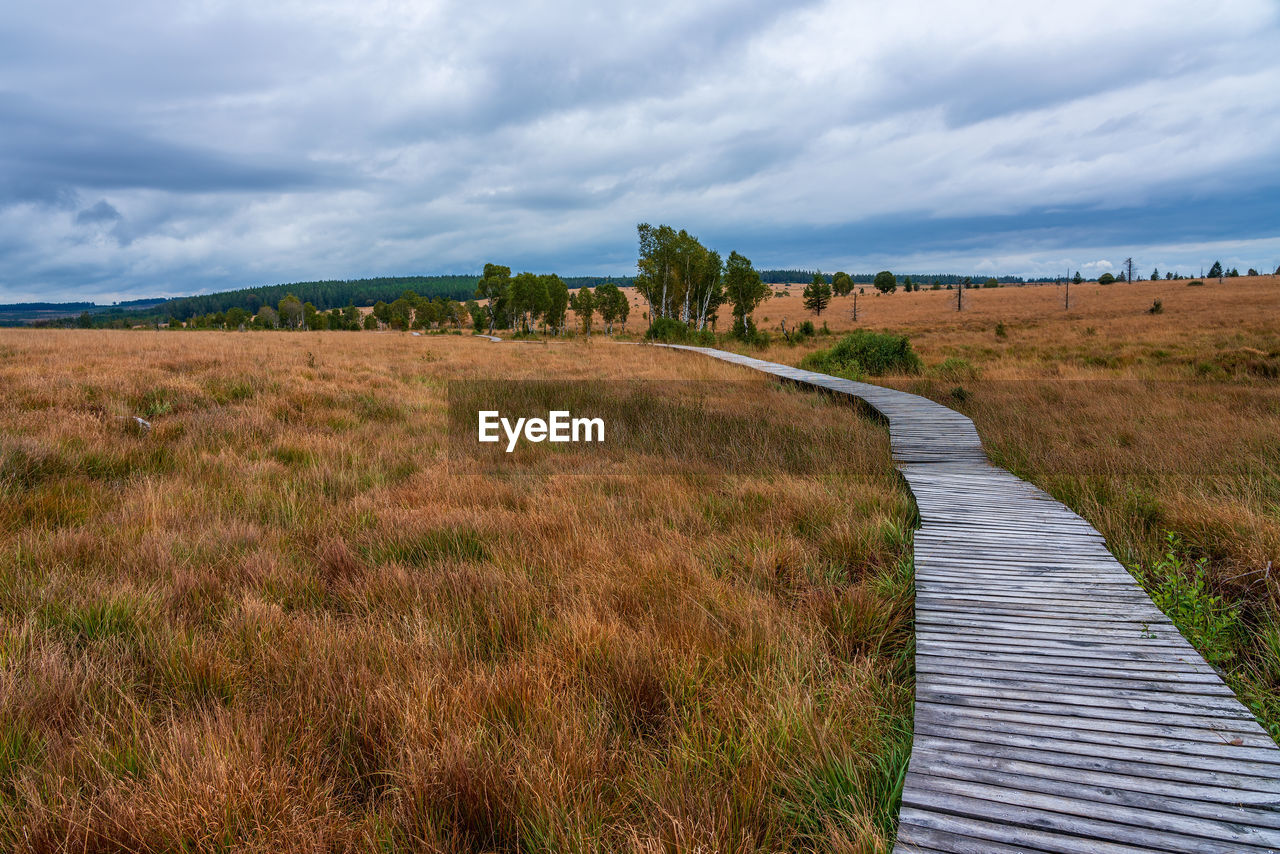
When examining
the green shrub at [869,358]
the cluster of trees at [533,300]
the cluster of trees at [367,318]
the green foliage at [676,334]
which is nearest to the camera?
the green shrub at [869,358]

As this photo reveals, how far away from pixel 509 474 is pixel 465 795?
4.78m

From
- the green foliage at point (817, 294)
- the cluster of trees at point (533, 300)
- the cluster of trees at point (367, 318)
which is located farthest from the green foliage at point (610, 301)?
the green foliage at point (817, 294)

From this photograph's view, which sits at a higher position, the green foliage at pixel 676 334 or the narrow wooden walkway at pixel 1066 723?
the green foliage at pixel 676 334

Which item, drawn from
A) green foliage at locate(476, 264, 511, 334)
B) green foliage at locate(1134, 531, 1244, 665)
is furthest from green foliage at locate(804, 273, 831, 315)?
green foliage at locate(1134, 531, 1244, 665)

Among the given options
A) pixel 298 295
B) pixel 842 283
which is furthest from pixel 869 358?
pixel 298 295

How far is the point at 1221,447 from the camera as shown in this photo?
7078 millimetres

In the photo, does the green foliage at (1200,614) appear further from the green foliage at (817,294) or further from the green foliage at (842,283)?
the green foliage at (842,283)

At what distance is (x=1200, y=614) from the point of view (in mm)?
3297

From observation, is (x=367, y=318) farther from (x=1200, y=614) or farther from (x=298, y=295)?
(x=1200, y=614)

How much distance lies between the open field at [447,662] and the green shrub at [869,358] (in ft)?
45.3

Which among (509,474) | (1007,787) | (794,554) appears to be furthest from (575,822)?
(509,474)

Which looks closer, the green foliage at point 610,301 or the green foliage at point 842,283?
the green foliage at point 610,301

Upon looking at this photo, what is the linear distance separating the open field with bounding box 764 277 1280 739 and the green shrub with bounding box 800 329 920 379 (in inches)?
41.3

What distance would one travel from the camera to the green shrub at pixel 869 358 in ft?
61.5
